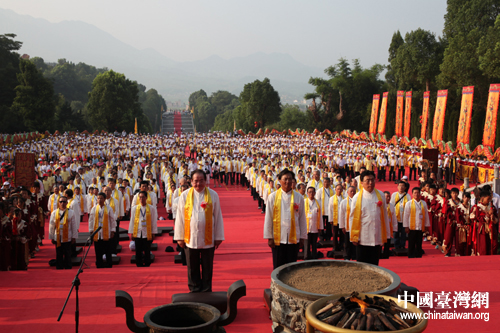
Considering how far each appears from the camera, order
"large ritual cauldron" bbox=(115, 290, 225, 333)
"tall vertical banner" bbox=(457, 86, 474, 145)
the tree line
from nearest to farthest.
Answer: "large ritual cauldron" bbox=(115, 290, 225, 333) → "tall vertical banner" bbox=(457, 86, 474, 145) → the tree line

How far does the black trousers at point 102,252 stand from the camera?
25.8 ft

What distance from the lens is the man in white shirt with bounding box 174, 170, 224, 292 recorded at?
497 centimetres

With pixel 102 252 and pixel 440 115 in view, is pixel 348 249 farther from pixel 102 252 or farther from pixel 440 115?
pixel 440 115

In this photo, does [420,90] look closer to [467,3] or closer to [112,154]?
[467,3]

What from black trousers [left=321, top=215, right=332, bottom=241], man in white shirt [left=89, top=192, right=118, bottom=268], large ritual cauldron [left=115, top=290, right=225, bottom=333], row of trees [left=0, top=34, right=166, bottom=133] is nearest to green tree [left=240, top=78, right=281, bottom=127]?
row of trees [left=0, top=34, right=166, bottom=133]

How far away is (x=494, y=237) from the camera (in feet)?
25.9

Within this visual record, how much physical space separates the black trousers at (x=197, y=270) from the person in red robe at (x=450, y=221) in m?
5.91

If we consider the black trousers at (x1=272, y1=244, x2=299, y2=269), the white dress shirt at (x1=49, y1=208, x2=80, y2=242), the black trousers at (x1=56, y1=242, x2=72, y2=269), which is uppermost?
the black trousers at (x1=272, y1=244, x2=299, y2=269)

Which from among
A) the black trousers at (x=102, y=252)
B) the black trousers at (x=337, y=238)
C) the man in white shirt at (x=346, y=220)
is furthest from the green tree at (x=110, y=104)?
the man in white shirt at (x=346, y=220)

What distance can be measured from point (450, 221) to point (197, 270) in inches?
239

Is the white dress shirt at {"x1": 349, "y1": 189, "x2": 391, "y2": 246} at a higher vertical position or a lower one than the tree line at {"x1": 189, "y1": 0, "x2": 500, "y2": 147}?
lower

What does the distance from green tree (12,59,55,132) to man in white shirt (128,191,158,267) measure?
40.0m

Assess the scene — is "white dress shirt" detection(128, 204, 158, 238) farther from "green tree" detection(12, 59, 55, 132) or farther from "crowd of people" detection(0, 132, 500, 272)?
"green tree" detection(12, 59, 55, 132)

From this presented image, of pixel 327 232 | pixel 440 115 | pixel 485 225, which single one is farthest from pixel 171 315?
pixel 440 115
